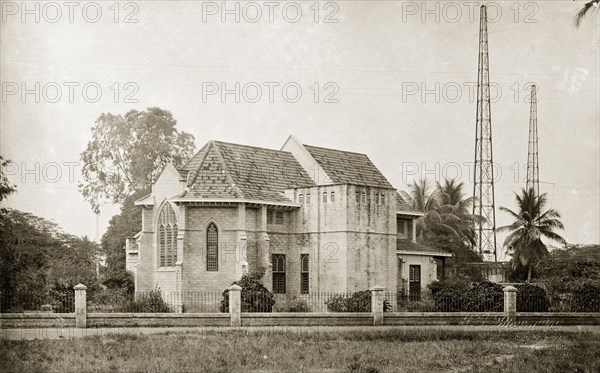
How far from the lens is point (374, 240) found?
39.3 metres

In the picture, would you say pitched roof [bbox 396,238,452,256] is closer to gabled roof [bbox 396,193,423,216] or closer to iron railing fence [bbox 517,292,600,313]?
gabled roof [bbox 396,193,423,216]

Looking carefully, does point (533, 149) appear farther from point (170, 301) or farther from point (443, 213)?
point (170, 301)

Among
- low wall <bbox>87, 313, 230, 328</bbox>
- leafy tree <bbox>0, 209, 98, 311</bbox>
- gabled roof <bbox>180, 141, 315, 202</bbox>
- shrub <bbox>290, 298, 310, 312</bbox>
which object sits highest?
gabled roof <bbox>180, 141, 315, 202</bbox>

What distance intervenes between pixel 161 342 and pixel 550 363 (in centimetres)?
1020

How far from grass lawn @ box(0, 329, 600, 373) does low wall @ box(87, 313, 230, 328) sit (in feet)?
11.0

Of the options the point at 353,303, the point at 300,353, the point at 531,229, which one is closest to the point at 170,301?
the point at 353,303

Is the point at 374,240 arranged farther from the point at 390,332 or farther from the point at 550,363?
the point at 550,363

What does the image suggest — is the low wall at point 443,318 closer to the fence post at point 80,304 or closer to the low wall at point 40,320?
the fence post at point 80,304

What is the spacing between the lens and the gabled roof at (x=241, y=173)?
123ft

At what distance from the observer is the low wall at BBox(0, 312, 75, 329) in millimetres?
28562

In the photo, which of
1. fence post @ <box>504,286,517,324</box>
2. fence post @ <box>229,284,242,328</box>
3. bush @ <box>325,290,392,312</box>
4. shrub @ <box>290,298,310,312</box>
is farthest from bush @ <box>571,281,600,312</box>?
fence post @ <box>229,284,242,328</box>

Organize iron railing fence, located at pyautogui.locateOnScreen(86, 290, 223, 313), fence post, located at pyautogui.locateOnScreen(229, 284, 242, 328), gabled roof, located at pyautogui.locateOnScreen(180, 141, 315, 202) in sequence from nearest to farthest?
fence post, located at pyautogui.locateOnScreen(229, 284, 242, 328), iron railing fence, located at pyautogui.locateOnScreen(86, 290, 223, 313), gabled roof, located at pyautogui.locateOnScreen(180, 141, 315, 202)

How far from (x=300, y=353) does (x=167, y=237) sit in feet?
61.0

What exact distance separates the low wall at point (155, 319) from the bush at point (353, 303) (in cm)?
733
